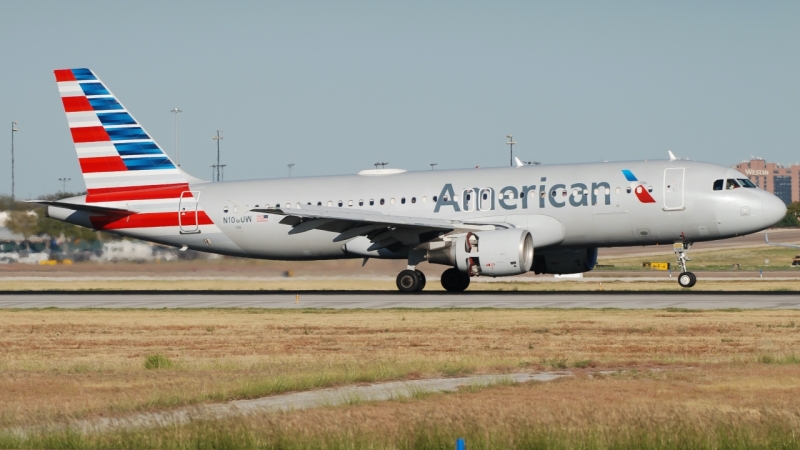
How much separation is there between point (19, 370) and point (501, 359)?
27.0ft

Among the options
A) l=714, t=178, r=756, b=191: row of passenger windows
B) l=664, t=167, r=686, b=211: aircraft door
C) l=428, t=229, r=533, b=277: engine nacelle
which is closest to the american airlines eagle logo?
l=664, t=167, r=686, b=211: aircraft door

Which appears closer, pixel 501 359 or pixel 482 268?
pixel 501 359

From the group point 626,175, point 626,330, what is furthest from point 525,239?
point 626,330

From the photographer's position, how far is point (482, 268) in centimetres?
3641

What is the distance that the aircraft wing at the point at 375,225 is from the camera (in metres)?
37.8

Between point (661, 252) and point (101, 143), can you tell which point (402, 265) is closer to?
point (101, 143)

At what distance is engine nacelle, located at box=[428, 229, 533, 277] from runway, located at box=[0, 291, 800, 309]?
0.94 metres

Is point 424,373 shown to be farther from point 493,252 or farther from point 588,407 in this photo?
point 493,252

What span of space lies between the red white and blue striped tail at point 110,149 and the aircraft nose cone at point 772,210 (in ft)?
69.6

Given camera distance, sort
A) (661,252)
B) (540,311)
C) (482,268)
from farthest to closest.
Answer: (661,252)
(482,268)
(540,311)

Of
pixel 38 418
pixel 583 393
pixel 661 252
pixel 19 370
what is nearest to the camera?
pixel 38 418

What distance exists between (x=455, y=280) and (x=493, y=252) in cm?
523

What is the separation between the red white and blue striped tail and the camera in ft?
141

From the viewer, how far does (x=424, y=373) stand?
1750 cm
